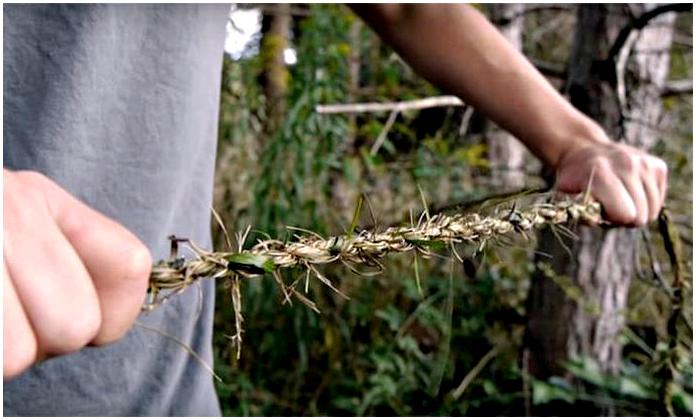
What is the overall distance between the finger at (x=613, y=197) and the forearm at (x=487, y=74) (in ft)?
0.21

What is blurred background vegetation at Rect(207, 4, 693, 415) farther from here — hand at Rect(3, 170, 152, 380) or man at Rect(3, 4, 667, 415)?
hand at Rect(3, 170, 152, 380)

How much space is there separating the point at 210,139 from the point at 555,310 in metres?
0.98

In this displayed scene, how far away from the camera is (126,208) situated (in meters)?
0.70

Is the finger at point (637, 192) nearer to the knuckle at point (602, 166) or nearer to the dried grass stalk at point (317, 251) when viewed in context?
the knuckle at point (602, 166)

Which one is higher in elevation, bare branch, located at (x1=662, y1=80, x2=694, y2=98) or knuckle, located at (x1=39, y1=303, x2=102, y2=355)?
bare branch, located at (x1=662, y1=80, x2=694, y2=98)

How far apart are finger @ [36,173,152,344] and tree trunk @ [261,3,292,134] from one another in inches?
63.6

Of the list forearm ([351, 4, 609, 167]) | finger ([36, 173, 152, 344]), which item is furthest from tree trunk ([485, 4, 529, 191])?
finger ([36, 173, 152, 344])

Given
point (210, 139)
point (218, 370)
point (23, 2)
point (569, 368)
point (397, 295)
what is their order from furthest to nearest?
1. point (397, 295)
2. point (218, 370)
3. point (569, 368)
4. point (210, 139)
5. point (23, 2)

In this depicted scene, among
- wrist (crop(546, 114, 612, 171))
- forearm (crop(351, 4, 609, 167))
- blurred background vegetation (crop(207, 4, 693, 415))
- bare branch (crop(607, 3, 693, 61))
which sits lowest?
blurred background vegetation (crop(207, 4, 693, 415))

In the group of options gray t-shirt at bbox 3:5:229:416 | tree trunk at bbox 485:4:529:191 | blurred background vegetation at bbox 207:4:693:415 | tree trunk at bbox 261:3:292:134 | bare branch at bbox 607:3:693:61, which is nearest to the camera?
gray t-shirt at bbox 3:5:229:416

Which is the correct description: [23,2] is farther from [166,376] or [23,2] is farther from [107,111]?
[166,376]

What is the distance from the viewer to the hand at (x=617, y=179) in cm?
70

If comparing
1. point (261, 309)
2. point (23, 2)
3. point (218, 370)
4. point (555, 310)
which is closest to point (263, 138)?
point (261, 309)

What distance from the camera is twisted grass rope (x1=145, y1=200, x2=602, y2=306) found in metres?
0.32
